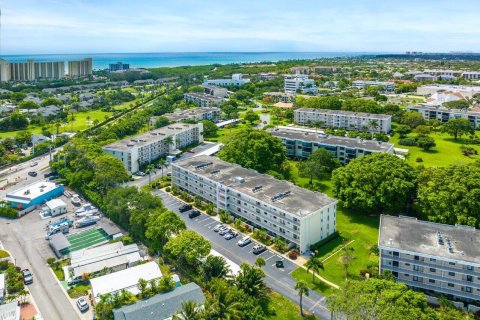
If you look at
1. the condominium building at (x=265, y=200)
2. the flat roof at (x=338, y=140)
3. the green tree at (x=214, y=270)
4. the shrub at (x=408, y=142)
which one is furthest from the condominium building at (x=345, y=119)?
the green tree at (x=214, y=270)

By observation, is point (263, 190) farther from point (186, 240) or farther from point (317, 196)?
point (186, 240)

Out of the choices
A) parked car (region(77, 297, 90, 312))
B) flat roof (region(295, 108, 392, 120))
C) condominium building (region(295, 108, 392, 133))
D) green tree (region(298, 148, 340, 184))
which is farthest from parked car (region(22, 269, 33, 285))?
flat roof (region(295, 108, 392, 120))

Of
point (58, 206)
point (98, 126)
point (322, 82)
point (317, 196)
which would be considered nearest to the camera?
point (317, 196)

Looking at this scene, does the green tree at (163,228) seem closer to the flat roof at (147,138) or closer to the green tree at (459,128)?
the flat roof at (147,138)

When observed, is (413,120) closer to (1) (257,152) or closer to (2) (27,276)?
(1) (257,152)

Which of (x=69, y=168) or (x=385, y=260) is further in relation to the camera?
(x=69, y=168)

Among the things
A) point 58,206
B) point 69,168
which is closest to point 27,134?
point 69,168

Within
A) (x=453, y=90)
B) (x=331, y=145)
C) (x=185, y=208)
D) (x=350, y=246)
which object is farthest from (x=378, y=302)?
(x=453, y=90)
